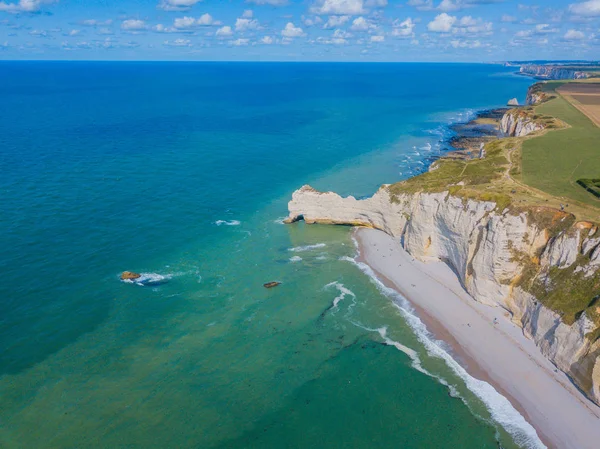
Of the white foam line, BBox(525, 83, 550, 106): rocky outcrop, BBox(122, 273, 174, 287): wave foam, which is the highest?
BBox(525, 83, 550, 106): rocky outcrop

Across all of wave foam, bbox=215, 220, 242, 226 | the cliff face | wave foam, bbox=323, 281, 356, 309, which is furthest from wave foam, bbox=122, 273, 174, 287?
the cliff face

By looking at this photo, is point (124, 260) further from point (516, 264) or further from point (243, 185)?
point (516, 264)

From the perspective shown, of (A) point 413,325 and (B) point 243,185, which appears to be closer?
(A) point 413,325

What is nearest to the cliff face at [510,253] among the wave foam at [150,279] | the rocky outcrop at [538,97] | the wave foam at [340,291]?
the wave foam at [340,291]

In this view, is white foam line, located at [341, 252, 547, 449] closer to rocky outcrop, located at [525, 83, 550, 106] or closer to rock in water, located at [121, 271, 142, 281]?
rock in water, located at [121, 271, 142, 281]

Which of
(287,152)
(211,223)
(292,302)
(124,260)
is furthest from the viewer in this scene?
(287,152)

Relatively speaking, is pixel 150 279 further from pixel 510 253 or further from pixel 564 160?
pixel 564 160

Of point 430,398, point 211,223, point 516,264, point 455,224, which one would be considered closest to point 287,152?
point 211,223

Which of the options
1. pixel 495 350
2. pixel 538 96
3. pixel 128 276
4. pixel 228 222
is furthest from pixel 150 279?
pixel 538 96
